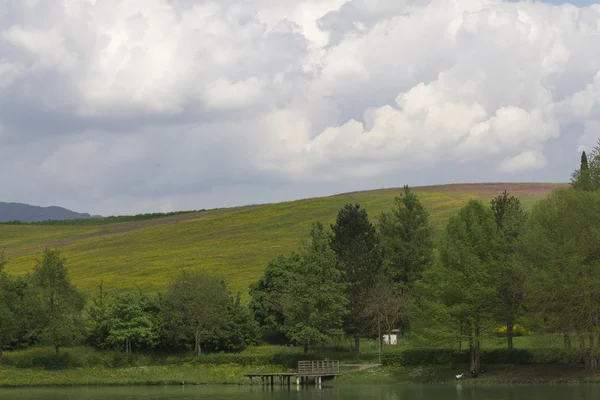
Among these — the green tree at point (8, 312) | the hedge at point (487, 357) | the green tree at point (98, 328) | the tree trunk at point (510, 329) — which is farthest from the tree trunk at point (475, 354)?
the green tree at point (8, 312)

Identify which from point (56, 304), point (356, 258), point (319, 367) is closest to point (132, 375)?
point (56, 304)

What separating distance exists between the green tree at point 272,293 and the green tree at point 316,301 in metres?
5.59

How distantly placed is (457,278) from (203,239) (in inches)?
3497

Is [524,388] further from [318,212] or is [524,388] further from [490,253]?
[318,212]

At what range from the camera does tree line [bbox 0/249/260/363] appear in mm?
90938

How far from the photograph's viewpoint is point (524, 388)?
66.8 m

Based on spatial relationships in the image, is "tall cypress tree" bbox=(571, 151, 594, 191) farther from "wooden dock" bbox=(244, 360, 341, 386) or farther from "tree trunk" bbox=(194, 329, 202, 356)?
"tree trunk" bbox=(194, 329, 202, 356)

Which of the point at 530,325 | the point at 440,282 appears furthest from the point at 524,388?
the point at 440,282

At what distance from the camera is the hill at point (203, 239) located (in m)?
132

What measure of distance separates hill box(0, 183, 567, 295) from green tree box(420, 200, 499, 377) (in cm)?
4091

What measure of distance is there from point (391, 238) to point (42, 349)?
40.2 m

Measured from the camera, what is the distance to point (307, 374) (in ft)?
263

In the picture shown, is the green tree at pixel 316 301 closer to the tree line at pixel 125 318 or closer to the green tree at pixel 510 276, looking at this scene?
the tree line at pixel 125 318

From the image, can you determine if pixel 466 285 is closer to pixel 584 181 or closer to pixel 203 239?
pixel 584 181
